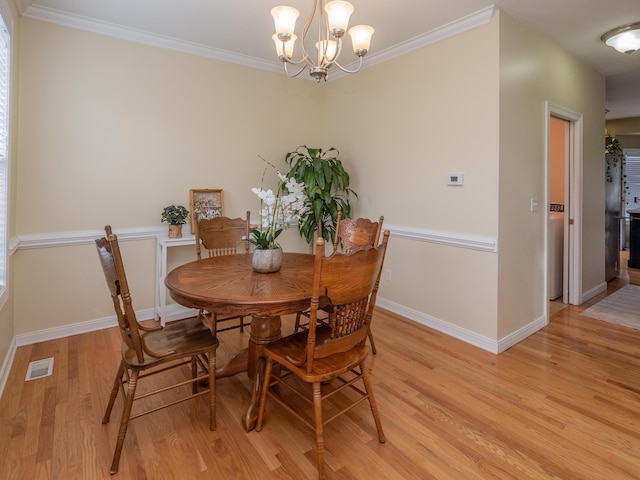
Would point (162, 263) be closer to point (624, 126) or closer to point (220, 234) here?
point (220, 234)

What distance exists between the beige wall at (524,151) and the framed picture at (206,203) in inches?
102

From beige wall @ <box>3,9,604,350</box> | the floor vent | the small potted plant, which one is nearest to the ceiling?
beige wall @ <box>3,9,604,350</box>

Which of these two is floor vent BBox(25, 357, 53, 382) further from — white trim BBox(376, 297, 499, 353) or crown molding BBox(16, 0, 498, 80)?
white trim BBox(376, 297, 499, 353)

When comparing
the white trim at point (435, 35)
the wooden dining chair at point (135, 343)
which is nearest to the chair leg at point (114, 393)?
the wooden dining chair at point (135, 343)

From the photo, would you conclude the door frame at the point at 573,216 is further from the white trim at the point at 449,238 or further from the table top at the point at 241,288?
the table top at the point at 241,288

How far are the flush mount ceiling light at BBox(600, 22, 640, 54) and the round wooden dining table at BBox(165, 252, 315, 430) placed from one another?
3186 millimetres

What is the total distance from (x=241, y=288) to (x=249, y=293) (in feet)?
0.33

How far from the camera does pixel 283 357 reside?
5.83ft

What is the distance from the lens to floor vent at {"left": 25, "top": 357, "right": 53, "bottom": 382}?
2455 millimetres

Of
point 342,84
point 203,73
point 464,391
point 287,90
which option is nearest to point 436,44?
point 342,84

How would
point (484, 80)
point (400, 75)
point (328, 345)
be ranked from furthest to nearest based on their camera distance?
point (400, 75), point (484, 80), point (328, 345)

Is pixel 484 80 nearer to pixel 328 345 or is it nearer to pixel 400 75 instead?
pixel 400 75

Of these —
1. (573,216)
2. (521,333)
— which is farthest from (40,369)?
(573,216)

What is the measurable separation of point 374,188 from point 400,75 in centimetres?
112
